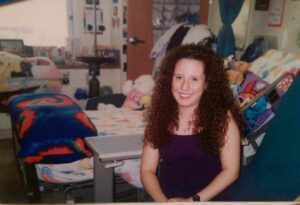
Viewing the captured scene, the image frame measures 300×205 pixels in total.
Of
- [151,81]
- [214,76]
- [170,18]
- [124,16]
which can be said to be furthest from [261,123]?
[124,16]

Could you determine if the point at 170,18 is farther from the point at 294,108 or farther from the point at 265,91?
the point at 294,108

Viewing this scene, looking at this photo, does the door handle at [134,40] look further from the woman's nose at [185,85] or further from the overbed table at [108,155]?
the woman's nose at [185,85]

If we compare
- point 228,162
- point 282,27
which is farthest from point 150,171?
point 282,27

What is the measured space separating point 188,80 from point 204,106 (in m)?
0.12

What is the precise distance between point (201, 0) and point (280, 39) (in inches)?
33.2

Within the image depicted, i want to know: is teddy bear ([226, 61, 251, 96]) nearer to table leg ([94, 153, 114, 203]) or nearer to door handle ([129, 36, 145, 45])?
table leg ([94, 153, 114, 203])

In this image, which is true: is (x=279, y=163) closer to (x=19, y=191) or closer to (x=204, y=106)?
(x=204, y=106)

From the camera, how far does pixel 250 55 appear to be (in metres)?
1.93

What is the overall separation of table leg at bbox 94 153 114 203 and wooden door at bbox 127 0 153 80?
5.50 feet

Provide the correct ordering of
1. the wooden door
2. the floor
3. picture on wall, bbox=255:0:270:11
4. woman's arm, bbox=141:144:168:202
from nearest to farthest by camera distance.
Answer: woman's arm, bbox=141:144:168:202 < the floor < picture on wall, bbox=255:0:270:11 < the wooden door

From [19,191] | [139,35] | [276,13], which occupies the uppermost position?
[276,13]

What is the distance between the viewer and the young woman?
812 millimetres

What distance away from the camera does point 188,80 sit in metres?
0.76

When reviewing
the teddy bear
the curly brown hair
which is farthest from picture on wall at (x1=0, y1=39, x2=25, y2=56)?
the curly brown hair
